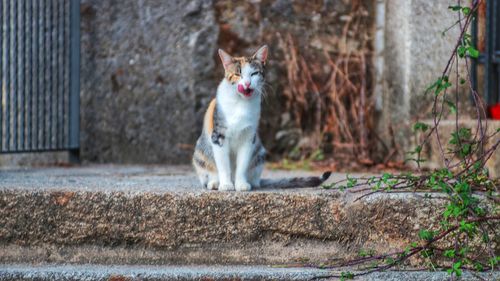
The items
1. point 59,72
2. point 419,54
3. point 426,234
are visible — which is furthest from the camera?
point 59,72

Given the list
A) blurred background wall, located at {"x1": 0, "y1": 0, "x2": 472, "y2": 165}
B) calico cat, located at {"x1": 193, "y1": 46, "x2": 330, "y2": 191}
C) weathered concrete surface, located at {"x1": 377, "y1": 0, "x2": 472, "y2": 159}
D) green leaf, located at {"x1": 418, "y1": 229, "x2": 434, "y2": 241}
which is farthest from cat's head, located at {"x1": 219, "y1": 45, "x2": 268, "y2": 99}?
blurred background wall, located at {"x1": 0, "y1": 0, "x2": 472, "y2": 165}

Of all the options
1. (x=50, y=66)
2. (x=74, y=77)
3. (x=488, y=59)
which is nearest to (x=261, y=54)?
(x=488, y=59)

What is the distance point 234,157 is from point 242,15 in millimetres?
2351

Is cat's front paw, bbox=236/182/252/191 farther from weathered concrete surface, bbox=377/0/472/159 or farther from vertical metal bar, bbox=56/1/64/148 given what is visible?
vertical metal bar, bbox=56/1/64/148

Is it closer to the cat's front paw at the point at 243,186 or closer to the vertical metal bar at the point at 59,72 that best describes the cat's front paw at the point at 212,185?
the cat's front paw at the point at 243,186

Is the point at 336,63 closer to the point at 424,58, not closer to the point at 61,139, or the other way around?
the point at 424,58

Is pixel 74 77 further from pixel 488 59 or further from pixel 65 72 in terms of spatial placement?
pixel 488 59

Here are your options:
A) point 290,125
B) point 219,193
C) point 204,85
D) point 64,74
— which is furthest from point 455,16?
point 64,74

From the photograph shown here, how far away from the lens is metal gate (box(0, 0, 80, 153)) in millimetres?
5699

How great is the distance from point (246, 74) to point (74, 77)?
2814 mm

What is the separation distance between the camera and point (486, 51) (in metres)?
5.27

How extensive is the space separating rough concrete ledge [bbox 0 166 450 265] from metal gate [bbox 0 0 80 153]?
2440 mm

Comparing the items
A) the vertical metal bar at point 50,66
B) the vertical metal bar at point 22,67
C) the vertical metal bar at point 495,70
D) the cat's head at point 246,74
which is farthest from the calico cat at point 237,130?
the vertical metal bar at point 50,66

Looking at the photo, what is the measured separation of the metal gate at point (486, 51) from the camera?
5.25 m
